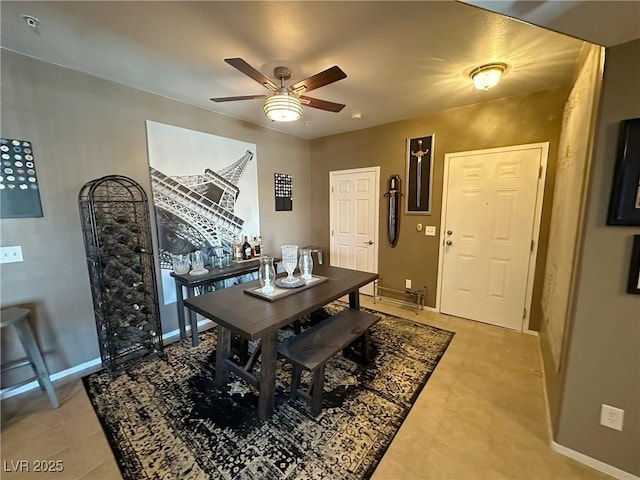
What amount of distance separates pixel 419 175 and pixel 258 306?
2703 millimetres

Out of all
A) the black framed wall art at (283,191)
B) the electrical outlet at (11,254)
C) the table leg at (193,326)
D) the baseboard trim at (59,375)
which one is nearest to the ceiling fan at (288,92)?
the black framed wall art at (283,191)

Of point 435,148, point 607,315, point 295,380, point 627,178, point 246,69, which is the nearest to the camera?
point 627,178

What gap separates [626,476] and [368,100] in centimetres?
329

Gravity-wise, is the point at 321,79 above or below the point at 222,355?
above

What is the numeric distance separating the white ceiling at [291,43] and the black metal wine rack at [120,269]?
3.16 feet

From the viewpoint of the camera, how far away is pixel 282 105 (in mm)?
1903

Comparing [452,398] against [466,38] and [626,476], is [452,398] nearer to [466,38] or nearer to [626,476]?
[626,476]

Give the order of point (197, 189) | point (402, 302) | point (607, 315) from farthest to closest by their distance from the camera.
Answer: point (402, 302) → point (197, 189) → point (607, 315)

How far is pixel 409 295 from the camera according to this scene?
12.1ft

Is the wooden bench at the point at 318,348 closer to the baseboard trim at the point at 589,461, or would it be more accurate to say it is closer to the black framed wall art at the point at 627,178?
the baseboard trim at the point at 589,461

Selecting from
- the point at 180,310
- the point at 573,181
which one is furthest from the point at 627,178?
the point at 180,310

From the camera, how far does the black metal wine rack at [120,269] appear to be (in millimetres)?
2150

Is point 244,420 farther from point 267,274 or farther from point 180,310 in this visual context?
point 180,310

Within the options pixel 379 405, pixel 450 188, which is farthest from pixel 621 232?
pixel 450 188
